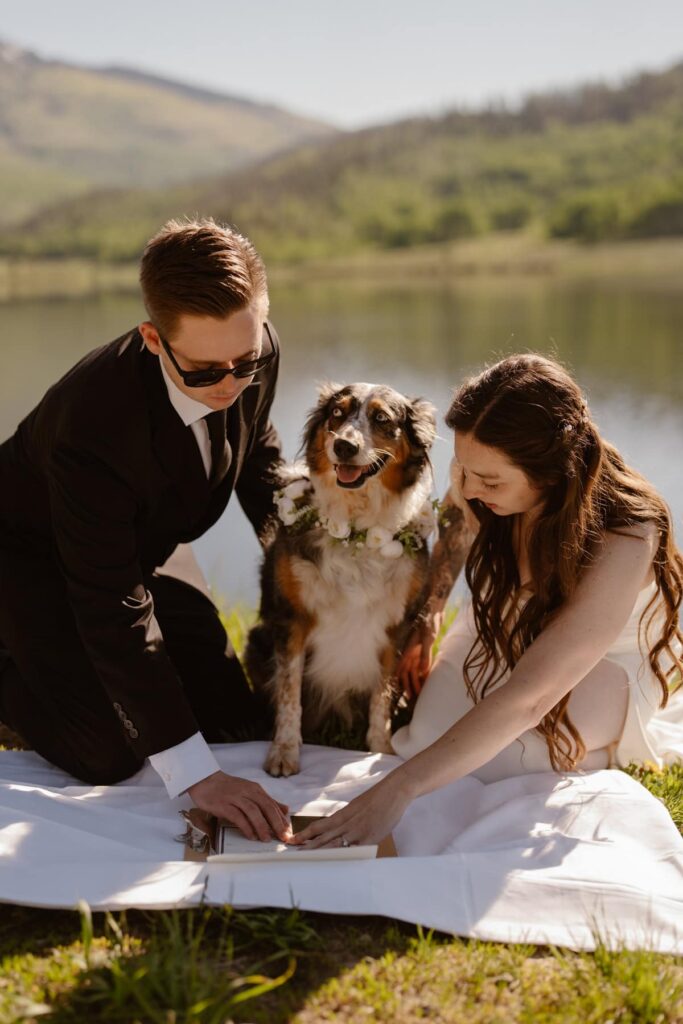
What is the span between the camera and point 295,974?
2.74m

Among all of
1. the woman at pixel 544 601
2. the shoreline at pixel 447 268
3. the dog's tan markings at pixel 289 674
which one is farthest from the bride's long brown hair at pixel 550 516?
the shoreline at pixel 447 268

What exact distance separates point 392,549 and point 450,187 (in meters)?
48.5

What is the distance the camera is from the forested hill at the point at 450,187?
1534 inches

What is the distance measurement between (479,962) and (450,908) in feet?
0.70

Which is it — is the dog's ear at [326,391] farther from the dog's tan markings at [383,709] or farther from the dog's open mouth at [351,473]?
the dog's tan markings at [383,709]

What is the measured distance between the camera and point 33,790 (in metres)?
3.65

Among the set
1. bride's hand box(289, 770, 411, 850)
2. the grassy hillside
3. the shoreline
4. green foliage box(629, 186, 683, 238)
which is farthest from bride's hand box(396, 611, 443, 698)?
the grassy hillside

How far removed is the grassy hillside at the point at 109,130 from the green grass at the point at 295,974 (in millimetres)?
145970

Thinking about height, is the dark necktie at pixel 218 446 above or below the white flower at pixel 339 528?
above

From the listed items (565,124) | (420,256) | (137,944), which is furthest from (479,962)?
(565,124)

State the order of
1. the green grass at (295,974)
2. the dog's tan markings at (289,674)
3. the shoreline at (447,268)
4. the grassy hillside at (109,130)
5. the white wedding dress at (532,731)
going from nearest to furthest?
the green grass at (295,974), the white wedding dress at (532,731), the dog's tan markings at (289,674), the shoreline at (447,268), the grassy hillside at (109,130)

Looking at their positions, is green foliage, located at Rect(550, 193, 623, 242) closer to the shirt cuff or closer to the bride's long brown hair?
the bride's long brown hair

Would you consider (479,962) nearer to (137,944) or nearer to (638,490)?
(137,944)

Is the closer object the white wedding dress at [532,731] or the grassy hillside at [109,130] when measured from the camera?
the white wedding dress at [532,731]
